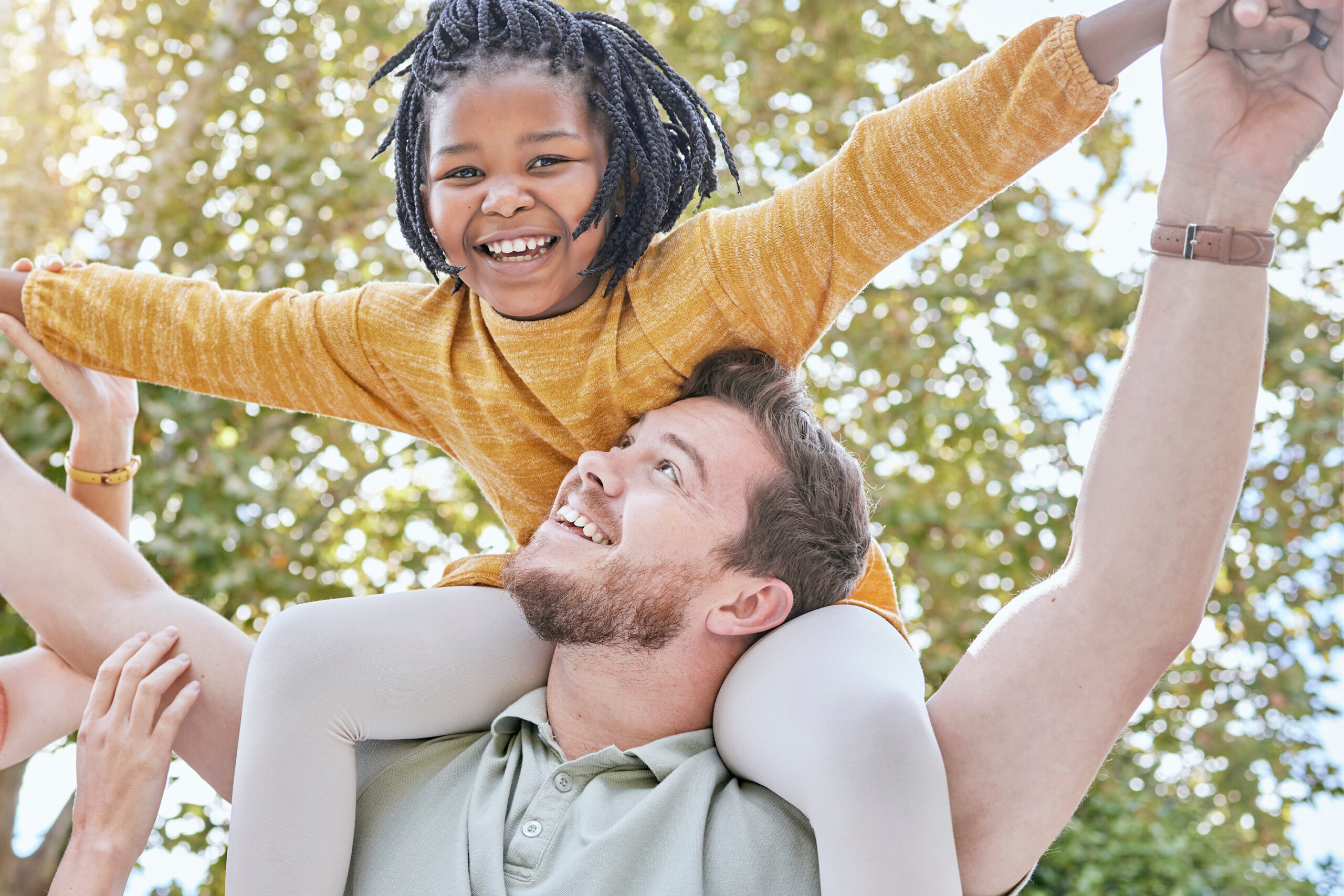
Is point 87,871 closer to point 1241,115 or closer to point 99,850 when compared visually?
point 99,850

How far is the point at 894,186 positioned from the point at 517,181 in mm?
502

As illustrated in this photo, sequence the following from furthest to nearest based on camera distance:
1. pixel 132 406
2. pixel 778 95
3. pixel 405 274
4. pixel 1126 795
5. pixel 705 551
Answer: pixel 778 95 → pixel 1126 795 → pixel 405 274 → pixel 132 406 → pixel 705 551

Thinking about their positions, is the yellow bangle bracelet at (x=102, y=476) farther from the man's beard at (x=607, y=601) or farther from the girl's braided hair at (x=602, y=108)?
the man's beard at (x=607, y=601)

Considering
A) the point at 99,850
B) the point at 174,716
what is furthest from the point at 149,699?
the point at 99,850

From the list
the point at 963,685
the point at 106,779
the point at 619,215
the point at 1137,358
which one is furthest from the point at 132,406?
the point at 1137,358

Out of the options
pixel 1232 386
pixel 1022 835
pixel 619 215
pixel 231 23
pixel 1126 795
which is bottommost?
pixel 1126 795

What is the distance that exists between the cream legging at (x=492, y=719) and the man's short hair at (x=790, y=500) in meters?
0.10

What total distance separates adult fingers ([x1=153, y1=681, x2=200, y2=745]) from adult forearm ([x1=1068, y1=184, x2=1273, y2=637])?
1.28 m

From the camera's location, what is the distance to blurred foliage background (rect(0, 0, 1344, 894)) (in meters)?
3.94

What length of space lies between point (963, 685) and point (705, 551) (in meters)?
0.39

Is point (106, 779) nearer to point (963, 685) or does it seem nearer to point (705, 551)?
point (705, 551)

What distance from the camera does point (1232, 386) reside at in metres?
1.32

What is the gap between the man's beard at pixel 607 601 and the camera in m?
1.52

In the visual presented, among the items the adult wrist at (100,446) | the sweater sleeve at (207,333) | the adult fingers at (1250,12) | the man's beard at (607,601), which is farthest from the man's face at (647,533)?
the adult wrist at (100,446)
